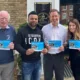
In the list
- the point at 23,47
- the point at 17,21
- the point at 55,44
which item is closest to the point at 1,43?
the point at 23,47

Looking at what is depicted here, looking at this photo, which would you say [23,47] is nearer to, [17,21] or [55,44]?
[55,44]

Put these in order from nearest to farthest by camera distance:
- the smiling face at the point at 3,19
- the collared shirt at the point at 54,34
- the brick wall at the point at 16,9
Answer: the smiling face at the point at 3,19 < the collared shirt at the point at 54,34 < the brick wall at the point at 16,9

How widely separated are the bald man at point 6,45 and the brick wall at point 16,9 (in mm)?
2565

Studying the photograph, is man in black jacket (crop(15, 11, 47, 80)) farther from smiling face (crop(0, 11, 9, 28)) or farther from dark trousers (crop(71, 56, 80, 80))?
dark trousers (crop(71, 56, 80, 80))

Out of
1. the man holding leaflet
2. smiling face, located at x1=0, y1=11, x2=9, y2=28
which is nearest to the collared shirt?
the man holding leaflet

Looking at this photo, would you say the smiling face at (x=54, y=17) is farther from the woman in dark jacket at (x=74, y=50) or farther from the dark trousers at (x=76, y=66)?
the dark trousers at (x=76, y=66)

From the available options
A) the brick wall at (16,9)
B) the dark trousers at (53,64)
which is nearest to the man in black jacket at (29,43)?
the dark trousers at (53,64)

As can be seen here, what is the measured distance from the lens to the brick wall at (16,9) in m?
8.88

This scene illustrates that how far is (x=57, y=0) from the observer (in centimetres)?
907

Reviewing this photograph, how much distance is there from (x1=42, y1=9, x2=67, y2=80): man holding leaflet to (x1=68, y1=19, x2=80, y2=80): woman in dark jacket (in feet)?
0.51

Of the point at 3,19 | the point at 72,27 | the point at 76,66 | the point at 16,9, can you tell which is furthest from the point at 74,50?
the point at 16,9

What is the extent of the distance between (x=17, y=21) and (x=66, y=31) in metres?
2.68

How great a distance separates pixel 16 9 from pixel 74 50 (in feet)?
9.68

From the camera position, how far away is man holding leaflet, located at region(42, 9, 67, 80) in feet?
21.1
